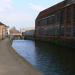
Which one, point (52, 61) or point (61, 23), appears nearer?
point (52, 61)

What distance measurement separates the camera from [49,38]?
8694 cm

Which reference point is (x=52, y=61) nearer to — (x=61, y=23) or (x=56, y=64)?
(x=56, y=64)

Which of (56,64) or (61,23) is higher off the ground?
(61,23)

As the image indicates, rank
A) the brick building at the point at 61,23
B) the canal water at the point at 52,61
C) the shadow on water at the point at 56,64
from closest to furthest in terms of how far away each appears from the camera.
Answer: the shadow on water at the point at 56,64 < the canal water at the point at 52,61 < the brick building at the point at 61,23

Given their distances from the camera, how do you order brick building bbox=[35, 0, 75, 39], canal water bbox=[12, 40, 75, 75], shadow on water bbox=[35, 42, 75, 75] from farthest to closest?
brick building bbox=[35, 0, 75, 39] < canal water bbox=[12, 40, 75, 75] < shadow on water bbox=[35, 42, 75, 75]

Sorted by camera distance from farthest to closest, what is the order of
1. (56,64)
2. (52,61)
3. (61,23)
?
(61,23) < (52,61) < (56,64)

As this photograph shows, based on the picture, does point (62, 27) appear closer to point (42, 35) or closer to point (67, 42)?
point (67, 42)

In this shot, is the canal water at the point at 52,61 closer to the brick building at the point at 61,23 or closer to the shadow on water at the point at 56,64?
the shadow on water at the point at 56,64

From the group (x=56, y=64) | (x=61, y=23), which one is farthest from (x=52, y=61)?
(x=61, y=23)

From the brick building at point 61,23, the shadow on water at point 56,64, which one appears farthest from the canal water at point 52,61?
the brick building at point 61,23

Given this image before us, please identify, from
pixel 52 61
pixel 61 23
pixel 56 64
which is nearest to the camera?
pixel 56 64

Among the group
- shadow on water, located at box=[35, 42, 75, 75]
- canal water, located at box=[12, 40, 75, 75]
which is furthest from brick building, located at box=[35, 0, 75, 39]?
shadow on water, located at box=[35, 42, 75, 75]

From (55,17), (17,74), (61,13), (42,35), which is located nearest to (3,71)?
(17,74)

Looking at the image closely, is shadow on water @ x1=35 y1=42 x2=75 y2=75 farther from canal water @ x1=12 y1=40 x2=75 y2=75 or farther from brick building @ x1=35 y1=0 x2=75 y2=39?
brick building @ x1=35 y1=0 x2=75 y2=39
